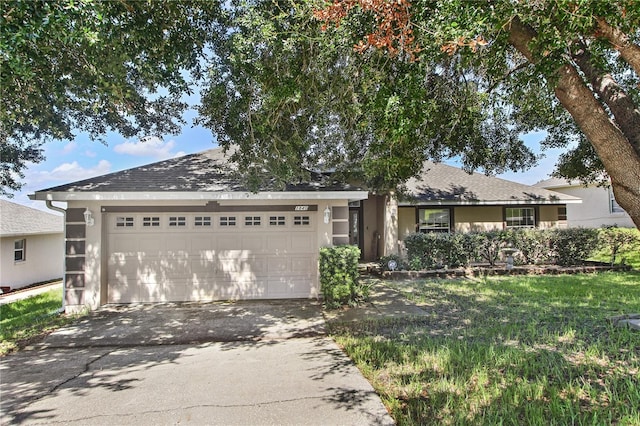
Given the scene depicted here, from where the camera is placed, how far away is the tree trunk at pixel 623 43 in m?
3.83

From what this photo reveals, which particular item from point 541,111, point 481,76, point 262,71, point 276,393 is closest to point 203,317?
point 276,393

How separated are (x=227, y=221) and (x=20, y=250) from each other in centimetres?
1329

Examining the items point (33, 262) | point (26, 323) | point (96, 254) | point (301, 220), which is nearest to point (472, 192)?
point (301, 220)

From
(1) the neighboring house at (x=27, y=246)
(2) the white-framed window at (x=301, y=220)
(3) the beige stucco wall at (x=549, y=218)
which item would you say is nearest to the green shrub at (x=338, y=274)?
(2) the white-framed window at (x=301, y=220)

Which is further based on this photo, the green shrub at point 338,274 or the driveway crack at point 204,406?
the green shrub at point 338,274

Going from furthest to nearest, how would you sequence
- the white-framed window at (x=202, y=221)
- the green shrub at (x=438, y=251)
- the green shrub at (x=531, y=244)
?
1. the green shrub at (x=531, y=244)
2. the green shrub at (x=438, y=251)
3. the white-framed window at (x=202, y=221)

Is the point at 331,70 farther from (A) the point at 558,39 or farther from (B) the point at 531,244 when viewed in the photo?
(B) the point at 531,244

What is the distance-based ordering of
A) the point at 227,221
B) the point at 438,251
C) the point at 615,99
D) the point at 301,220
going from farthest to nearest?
the point at 438,251 < the point at 301,220 < the point at 227,221 < the point at 615,99

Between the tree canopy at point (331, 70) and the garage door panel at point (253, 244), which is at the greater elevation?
the tree canopy at point (331, 70)

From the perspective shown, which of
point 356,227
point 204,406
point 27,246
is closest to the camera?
point 204,406

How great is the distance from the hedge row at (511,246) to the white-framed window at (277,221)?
14.9 feet

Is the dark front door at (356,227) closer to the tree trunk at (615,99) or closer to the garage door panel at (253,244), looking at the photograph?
the garage door panel at (253,244)

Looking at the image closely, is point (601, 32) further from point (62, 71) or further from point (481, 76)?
point (62, 71)

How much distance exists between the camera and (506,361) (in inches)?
180
